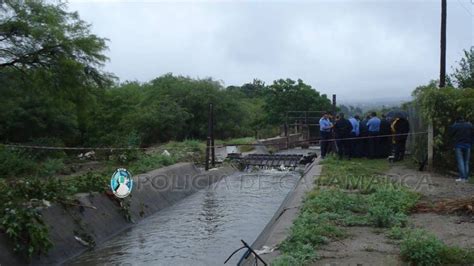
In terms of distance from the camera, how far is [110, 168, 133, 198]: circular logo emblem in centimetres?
1259

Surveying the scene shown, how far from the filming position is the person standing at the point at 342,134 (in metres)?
20.7

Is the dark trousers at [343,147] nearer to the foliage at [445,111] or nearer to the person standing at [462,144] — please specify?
the foliage at [445,111]

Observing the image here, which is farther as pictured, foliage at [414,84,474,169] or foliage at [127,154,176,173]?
foliage at [127,154,176,173]

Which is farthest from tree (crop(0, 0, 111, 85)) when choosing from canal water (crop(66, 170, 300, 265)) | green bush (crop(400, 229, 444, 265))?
green bush (crop(400, 229, 444, 265))

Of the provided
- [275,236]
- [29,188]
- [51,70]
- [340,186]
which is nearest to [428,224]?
[275,236]

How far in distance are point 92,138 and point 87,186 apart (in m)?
26.4

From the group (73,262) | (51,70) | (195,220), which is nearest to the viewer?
(73,262)

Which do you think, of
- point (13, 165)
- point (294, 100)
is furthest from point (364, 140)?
point (294, 100)

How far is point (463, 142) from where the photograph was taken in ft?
50.1

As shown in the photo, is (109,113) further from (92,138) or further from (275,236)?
(275,236)

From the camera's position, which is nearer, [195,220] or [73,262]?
[73,262]

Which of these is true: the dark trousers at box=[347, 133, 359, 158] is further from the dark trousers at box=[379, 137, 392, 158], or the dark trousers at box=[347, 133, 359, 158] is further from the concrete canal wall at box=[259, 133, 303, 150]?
the concrete canal wall at box=[259, 133, 303, 150]

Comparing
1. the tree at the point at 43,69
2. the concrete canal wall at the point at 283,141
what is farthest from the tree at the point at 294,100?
the tree at the point at 43,69

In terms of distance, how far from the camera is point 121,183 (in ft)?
41.7
